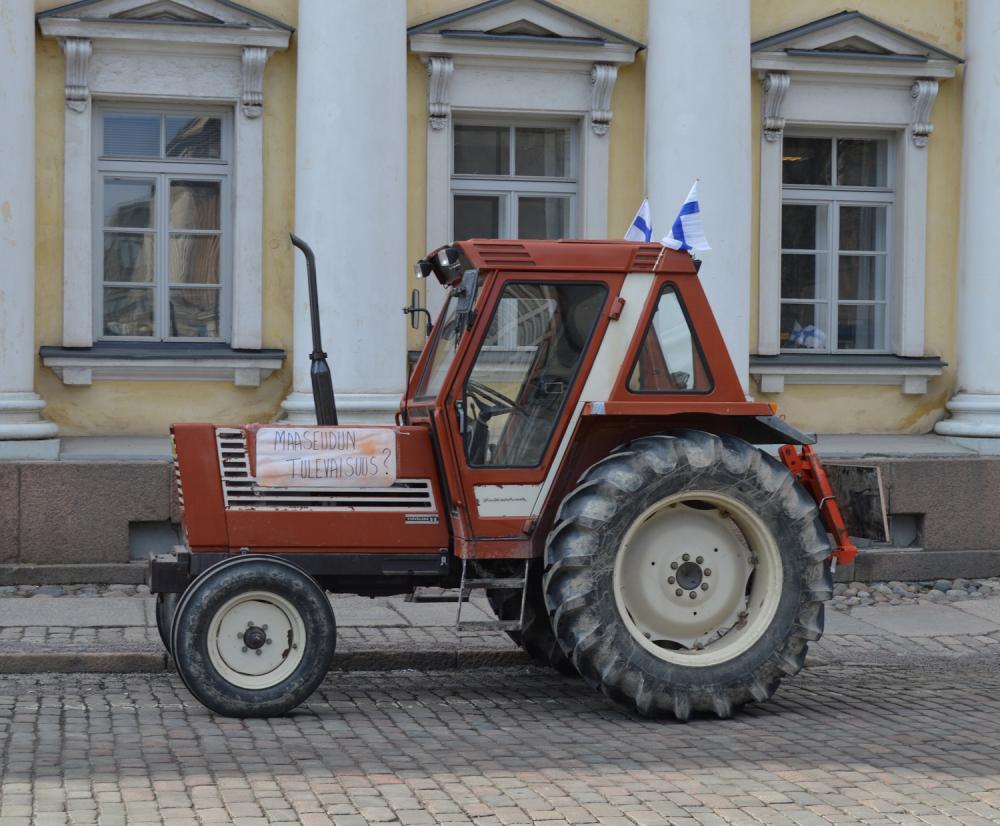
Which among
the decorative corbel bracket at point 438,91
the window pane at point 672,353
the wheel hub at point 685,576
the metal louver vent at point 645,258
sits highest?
the decorative corbel bracket at point 438,91

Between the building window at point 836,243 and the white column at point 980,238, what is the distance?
26.6 inches

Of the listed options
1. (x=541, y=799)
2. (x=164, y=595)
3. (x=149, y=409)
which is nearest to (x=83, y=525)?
(x=149, y=409)

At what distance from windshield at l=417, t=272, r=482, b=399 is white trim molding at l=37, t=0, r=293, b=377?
4.57 meters

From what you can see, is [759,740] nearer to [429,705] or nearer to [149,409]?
[429,705]

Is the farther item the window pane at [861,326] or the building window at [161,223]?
the window pane at [861,326]

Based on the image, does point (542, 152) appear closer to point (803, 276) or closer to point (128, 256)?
point (803, 276)

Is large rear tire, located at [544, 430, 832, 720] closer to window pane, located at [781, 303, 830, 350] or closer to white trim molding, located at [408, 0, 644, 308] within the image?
white trim molding, located at [408, 0, 644, 308]

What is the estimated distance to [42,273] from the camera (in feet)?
40.5

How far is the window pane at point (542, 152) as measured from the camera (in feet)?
44.0

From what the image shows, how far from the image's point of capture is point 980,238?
13.6 meters

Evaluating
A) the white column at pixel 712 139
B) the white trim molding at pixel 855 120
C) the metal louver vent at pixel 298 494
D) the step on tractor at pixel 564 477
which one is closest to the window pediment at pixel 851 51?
the white trim molding at pixel 855 120

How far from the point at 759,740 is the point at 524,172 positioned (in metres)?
7.17

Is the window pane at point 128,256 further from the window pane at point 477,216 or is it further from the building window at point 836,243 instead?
the building window at point 836,243

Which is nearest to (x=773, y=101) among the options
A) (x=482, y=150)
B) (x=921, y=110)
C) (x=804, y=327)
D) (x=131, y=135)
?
(x=921, y=110)
